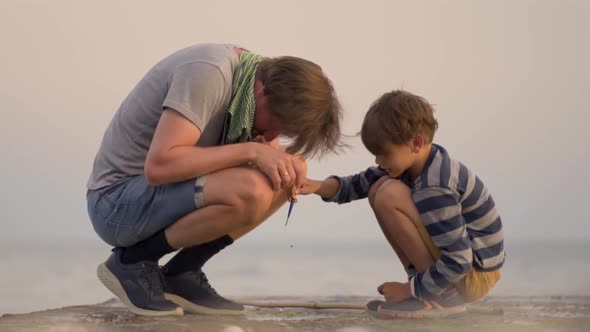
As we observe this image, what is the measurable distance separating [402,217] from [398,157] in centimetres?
26

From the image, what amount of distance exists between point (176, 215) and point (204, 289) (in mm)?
498

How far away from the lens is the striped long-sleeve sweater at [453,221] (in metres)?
3.27

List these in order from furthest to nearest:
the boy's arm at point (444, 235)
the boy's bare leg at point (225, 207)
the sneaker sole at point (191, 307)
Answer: the sneaker sole at point (191, 307), the boy's arm at point (444, 235), the boy's bare leg at point (225, 207)

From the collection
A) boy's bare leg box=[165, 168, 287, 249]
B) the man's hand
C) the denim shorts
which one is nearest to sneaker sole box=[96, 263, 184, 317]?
the denim shorts

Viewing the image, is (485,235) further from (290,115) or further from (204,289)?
(204,289)

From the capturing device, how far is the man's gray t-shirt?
10.1ft

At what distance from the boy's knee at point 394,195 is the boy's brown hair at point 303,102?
0.91 feet

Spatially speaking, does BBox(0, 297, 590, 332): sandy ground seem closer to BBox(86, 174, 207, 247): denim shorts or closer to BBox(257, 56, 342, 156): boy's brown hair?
BBox(86, 174, 207, 247): denim shorts

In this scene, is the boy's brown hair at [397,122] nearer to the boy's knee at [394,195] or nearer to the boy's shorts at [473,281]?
the boy's knee at [394,195]

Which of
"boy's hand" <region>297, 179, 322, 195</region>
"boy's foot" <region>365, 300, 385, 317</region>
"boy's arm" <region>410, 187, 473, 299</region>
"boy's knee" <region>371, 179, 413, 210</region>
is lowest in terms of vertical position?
"boy's foot" <region>365, 300, 385, 317</region>

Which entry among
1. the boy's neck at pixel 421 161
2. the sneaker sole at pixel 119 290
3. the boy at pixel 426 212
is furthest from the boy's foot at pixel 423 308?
the sneaker sole at pixel 119 290

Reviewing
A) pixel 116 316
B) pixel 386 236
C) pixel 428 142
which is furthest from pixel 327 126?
pixel 116 316

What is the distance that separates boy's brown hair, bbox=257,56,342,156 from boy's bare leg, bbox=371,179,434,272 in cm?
29

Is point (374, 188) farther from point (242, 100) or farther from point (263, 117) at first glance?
point (242, 100)
